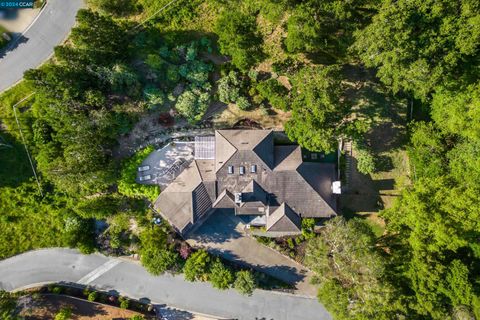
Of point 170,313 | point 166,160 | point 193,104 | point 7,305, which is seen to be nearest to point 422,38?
point 193,104

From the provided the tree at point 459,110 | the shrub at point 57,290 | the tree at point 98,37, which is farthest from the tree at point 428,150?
the shrub at point 57,290

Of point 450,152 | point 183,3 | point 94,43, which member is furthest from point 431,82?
point 94,43

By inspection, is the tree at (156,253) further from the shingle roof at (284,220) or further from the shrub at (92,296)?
the shingle roof at (284,220)

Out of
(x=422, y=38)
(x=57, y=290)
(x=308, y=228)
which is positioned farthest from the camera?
(x=57, y=290)

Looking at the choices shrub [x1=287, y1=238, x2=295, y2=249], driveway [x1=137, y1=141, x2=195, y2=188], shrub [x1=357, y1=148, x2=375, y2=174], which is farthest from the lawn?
driveway [x1=137, y1=141, x2=195, y2=188]

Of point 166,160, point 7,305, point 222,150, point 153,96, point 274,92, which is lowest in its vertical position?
point 7,305

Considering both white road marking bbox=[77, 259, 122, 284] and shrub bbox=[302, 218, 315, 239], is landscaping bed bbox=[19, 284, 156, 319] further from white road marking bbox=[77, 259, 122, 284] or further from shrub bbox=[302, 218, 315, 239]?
shrub bbox=[302, 218, 315, 239]

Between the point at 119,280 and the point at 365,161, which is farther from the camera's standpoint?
the point at 119,280

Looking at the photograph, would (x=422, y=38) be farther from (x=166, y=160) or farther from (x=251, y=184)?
(x=166, y=160)

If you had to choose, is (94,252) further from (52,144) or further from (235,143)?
(235,143)
